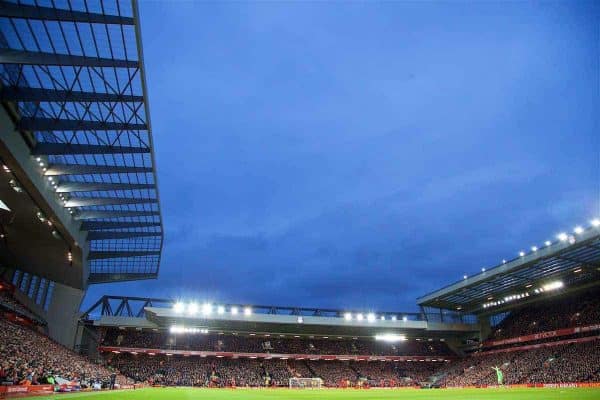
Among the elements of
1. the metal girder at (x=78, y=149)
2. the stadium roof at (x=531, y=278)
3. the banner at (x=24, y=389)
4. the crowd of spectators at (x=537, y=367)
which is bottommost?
the banner at (x=24, y=389)

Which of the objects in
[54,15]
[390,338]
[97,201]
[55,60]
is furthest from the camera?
[390,338]

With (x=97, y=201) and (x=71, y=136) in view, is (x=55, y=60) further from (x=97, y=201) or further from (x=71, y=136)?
(x=97, y=201)

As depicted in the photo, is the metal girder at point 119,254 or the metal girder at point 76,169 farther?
the metal girder at point 119,254

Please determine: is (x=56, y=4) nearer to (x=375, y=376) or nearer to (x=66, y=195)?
(x=66, y=195)

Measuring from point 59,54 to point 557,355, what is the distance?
59602mm

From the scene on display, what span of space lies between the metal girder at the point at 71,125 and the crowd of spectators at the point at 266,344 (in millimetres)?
49171

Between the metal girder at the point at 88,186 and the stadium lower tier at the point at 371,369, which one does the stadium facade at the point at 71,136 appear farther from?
the stadium lower tier at the point at 371,369

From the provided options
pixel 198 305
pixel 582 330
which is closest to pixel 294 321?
pixel 198 305

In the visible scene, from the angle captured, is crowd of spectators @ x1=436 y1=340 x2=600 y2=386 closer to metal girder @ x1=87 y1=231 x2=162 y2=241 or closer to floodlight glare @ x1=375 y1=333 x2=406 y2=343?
floodlight glare @ x1=375 y1=333 x2=406 y2=343

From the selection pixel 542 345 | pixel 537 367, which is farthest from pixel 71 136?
pixel 542 345

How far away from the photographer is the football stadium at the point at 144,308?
23.1 metres

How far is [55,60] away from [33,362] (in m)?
25.5

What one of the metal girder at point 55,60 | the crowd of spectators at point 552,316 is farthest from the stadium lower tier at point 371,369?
the metal girder at point 55,60

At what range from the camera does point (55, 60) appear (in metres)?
21.2
